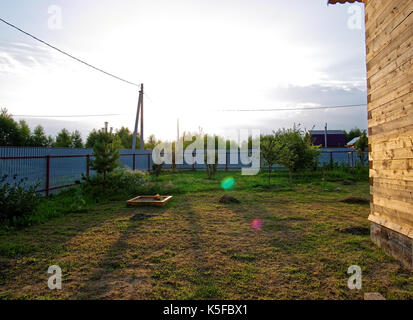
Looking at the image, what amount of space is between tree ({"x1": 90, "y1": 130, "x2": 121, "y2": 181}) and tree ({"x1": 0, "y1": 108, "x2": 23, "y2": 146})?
2333cm

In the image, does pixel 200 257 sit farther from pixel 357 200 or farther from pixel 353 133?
pixel 353 133

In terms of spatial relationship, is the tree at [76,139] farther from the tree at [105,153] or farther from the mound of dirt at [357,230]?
the mound of dirt at [357,230]

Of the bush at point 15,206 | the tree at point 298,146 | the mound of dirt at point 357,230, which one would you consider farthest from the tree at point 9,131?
the mound of dirt at point 357,230

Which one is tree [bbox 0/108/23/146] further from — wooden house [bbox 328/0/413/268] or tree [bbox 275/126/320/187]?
wooden house [bbox 328/0/413/268]

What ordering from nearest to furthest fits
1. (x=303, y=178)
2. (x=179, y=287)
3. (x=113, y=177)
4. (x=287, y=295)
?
(x=287, y=295)
(x=179, y=287)
(x=113, y=177)
(x=303, y=178)

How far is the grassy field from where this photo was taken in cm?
294

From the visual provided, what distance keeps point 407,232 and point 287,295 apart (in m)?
2.05

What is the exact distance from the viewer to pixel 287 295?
9.21 feet

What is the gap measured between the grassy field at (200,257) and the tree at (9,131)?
85.9 feet

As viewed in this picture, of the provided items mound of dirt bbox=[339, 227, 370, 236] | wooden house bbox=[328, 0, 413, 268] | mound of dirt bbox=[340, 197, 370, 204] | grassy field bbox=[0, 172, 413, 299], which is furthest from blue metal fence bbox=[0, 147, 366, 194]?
mound of dirt bbox=[340, 197, 370, 204]
